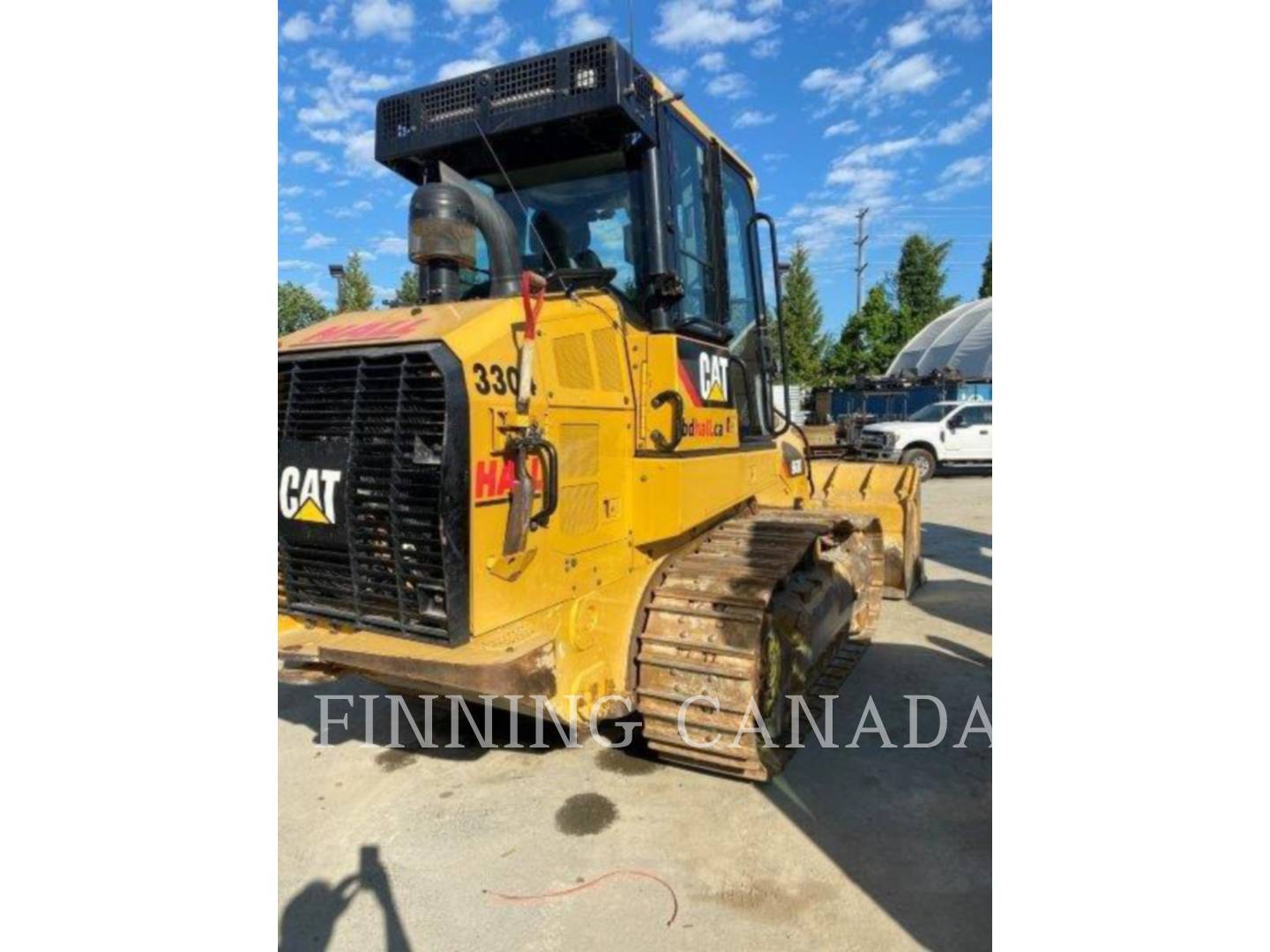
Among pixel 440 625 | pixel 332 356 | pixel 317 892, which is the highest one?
pixel 332 356

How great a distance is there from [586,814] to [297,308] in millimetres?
30859

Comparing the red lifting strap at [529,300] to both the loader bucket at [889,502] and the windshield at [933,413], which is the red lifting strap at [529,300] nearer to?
the loader bucket at [889,502]

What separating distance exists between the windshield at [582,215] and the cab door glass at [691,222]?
0.81 feet

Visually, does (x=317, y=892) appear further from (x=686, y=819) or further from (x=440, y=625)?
(x=686, y=819)

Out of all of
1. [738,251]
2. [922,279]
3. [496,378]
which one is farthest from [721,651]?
[922,279]

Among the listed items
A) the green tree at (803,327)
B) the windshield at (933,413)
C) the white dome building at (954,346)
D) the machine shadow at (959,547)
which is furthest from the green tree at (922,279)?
the machine shadow at (959,547)

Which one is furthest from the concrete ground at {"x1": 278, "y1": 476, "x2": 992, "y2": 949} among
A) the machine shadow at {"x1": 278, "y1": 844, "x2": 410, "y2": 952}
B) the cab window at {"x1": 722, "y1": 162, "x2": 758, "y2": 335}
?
the cab window at {"x1": 722, "y1": 162, "x2": 758, "y2": 335}

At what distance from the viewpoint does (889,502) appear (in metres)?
7.16

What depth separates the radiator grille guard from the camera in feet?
8.86

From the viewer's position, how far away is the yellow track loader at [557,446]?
2.78 m

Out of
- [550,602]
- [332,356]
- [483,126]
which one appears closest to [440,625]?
[550,602]

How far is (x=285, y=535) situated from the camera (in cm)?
306

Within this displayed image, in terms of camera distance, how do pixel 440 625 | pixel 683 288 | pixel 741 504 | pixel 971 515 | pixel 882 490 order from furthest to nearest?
pixel 971 515 → pixel 882 490 → pixel 741 504 → pixel 683 288 → pixel 440 625

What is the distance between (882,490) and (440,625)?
563 centimetres
